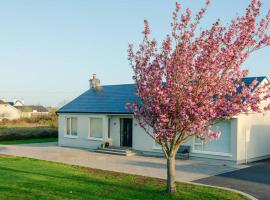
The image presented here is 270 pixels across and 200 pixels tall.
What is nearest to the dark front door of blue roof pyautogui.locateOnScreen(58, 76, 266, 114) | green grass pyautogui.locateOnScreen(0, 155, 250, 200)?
blue roof pyautogui.locateOnScreen(58, 76, 266, 114)

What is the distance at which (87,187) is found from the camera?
11.7 metres

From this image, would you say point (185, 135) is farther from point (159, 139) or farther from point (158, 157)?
point (158, 157)

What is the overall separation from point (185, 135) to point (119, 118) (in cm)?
1472

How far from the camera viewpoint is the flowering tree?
946 centimetres

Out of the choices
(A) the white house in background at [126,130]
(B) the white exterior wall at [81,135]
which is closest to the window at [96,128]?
(A) the white house in background at [126,130]

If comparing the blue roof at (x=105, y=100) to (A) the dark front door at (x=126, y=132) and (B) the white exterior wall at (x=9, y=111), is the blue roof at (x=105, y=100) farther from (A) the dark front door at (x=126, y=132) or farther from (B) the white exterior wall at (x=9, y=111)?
(B) the white exterior wall at (x=9, y=111)

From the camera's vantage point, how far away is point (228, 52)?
936 centimetres

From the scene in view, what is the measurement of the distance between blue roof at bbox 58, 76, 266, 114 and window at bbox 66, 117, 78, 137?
75 cm

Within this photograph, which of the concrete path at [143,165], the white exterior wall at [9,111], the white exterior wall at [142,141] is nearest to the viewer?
the concrete path at [143,165]

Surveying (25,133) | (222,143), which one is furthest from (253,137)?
(25,133)

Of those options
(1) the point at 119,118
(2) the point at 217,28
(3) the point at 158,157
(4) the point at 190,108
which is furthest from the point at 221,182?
(1) the point at 119,118

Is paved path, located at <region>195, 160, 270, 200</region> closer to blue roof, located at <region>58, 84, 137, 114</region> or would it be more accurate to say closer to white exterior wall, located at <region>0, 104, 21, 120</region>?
blue roof, located at <region>58, 84, 137, 114</region>

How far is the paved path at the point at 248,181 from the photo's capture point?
40.3 feet

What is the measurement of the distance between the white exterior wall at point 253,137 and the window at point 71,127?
13792 mm
